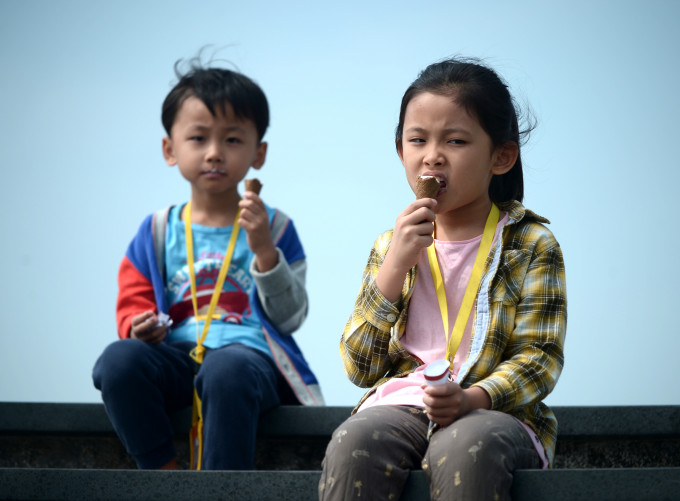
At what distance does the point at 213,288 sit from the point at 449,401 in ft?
4.49

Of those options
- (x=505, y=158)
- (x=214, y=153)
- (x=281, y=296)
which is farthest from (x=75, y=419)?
(x=505, y=158)

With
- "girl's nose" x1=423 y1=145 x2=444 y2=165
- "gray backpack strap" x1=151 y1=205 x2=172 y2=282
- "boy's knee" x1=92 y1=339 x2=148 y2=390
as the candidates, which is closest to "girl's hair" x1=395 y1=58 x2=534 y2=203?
"girl's nose" x1=423 y1=145 x2=444 y2=165

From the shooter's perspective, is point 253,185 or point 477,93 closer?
point 477,93

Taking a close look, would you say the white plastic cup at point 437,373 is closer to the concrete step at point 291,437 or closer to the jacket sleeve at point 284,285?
the concrete step at point 291,437

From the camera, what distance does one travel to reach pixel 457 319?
2.02m

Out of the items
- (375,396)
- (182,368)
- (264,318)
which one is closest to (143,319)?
(182,368)

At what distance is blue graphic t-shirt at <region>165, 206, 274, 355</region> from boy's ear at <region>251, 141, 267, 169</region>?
10.9 inches

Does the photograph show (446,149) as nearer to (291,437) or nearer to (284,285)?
(284,285)

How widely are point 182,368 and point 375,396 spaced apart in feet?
3.04

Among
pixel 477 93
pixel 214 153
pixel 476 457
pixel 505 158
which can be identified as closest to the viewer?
pixel 476 457

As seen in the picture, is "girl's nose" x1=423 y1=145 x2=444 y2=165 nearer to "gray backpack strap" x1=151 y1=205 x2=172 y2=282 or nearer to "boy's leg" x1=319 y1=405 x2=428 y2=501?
"boy's leg" x1=319 y1=405 x2=428 y2=501

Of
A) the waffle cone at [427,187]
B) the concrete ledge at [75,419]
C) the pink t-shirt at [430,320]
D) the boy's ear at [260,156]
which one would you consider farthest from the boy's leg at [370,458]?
the boy's ear at [260,156]

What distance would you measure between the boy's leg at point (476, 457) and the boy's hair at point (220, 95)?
1.72 m

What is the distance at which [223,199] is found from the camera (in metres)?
3.17
